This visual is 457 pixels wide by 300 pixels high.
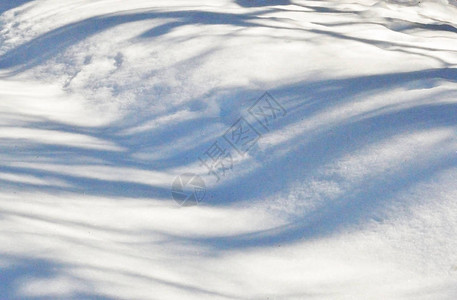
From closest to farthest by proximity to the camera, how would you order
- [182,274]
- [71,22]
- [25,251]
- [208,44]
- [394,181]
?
[25,251] < [182,274] < [394,181] < [208,44] < [71,22]

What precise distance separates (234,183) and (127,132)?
113cm

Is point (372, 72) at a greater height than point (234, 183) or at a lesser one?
greater

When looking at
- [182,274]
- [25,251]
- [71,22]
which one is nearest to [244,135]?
[182,274]

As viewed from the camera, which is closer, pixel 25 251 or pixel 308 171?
pixel 25 251

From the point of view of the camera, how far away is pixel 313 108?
4398 millimetres

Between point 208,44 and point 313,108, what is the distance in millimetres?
1470

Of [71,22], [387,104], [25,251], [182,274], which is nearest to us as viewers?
[25,251]

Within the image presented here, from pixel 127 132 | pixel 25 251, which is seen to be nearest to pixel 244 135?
pixel 127 132

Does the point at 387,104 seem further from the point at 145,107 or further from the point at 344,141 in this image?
the point at 145,107

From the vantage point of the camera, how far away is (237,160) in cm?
411

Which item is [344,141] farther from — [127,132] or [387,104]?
[127,132]

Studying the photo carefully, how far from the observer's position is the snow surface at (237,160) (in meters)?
2.81

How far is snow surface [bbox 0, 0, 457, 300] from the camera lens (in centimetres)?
281

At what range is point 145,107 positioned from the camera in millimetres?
4895
